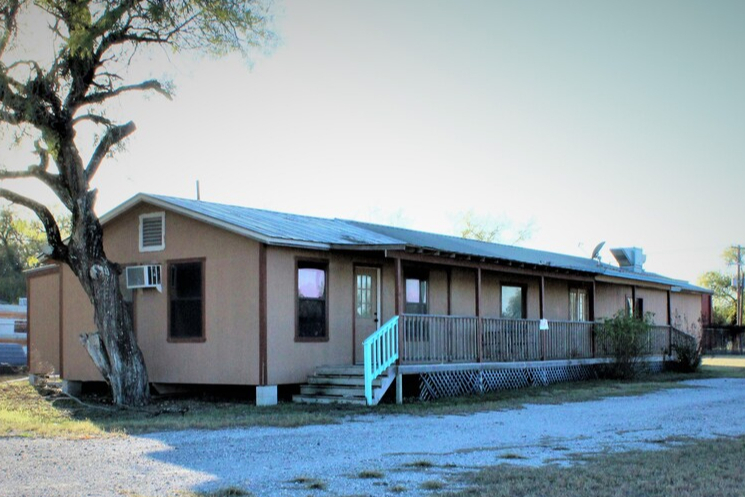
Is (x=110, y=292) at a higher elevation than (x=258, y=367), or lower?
higher

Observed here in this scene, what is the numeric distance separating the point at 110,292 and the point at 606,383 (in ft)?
39.5

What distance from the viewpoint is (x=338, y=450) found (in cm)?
1031

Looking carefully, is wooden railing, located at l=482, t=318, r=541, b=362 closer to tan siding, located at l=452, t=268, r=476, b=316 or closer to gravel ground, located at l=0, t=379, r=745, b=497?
tan siding, located at l=452, t=268, r=476, b=316

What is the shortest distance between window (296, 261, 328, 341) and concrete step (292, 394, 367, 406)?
1096mm

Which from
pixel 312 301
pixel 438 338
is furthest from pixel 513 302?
pixel 312 301

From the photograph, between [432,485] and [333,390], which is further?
[333,390]

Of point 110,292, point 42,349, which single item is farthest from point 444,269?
point 42,349

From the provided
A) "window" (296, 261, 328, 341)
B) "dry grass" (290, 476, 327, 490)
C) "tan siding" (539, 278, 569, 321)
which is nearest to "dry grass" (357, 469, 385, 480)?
"dry grass" (290, 476, 327, 490)

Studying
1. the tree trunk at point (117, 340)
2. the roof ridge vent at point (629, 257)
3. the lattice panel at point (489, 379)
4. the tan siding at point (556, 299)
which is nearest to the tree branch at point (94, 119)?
the tree trunk at point (117, 340)

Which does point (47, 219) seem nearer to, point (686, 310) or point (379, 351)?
point (379, 351)

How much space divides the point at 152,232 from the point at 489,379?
773cm

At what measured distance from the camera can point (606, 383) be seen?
21797 millimetres

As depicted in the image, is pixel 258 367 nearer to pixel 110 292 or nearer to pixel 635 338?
pixel 110 292

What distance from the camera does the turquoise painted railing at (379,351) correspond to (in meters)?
15.6
